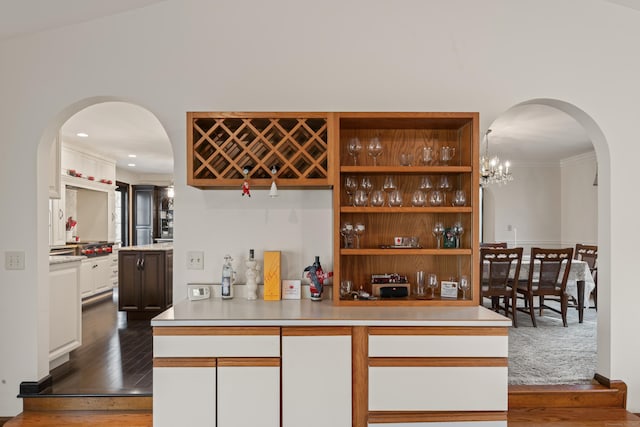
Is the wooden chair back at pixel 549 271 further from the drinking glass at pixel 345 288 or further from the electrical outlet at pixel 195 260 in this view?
the electrical outlet at pixel 195 260

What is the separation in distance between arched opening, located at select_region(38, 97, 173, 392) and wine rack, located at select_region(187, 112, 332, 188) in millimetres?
560

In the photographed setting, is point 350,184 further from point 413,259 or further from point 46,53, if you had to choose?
point 46,53

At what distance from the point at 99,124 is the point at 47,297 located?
11.0ft

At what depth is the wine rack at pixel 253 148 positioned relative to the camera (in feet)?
8.33

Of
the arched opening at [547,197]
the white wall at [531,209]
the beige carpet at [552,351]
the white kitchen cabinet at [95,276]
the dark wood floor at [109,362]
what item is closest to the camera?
the dark wood floor at [109,362]

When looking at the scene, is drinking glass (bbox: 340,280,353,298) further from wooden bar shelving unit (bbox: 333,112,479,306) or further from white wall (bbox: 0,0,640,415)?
white wall (bbox: 0,0,640,415)

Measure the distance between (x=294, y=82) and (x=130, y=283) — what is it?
3658 mm

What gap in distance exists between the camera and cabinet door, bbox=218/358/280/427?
222 cm

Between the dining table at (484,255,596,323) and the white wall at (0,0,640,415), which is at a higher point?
the white wall at (0,0,640,415)

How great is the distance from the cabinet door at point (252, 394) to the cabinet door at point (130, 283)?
3.46 metres

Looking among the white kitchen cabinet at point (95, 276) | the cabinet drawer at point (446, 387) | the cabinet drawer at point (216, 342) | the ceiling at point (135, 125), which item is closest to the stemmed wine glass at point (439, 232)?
the cabinet drawer at point (446, 387)

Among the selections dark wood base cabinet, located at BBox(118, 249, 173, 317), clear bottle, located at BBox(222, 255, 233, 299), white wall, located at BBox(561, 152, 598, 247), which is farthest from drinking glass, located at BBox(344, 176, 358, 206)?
white wall, located at BBox(561, 152, 598, 247)

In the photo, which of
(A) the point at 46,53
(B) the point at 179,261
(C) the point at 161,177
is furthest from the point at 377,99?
(C) the point at 161,177

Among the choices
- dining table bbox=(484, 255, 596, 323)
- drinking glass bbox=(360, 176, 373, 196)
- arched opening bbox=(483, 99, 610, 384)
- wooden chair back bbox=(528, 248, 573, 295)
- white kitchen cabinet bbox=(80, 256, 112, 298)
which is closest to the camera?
drinking glass bbox=(360, 176, 373, 196)
